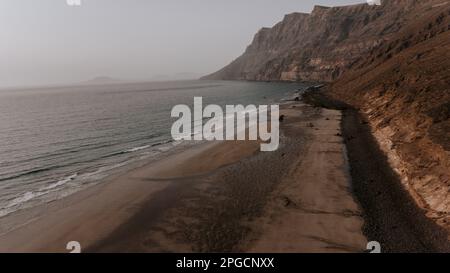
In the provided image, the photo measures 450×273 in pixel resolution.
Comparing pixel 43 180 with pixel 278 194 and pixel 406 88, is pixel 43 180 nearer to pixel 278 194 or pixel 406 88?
pixel 278 194

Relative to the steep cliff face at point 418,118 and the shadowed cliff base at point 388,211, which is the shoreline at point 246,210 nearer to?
the shadowed cliff base at point 388,211

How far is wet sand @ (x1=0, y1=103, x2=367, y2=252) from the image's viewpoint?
2020cm

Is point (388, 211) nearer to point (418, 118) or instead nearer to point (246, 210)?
Result: point (246, 210)

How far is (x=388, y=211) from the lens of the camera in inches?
896

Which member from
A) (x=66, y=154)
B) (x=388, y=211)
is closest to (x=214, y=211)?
(x=388, y=211)

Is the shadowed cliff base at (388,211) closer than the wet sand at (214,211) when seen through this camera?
Yes

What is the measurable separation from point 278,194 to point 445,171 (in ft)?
41.0

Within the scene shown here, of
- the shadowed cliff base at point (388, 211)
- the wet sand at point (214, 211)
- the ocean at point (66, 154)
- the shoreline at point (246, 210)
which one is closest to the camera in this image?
the shadowed cliff base at point (388, 211)

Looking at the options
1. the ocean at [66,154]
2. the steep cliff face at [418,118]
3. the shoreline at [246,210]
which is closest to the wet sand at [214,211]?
the shoreline at [246,210]

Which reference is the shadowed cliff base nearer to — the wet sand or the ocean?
the wet sand

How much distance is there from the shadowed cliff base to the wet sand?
106 centimetres

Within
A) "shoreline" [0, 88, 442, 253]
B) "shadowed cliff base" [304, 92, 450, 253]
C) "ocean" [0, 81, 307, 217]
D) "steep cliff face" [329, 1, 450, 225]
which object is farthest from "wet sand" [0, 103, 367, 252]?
"steep cliff face" [329, 1, 450, 225]

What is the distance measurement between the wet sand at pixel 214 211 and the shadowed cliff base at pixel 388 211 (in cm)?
106

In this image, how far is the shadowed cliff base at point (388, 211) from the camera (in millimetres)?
18891
